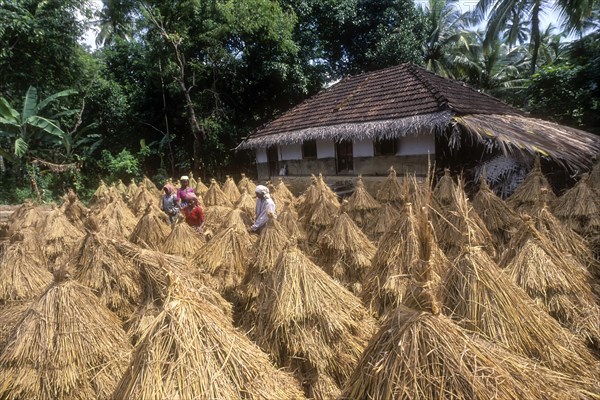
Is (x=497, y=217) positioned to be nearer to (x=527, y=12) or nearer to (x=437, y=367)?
(x=437, y=367)

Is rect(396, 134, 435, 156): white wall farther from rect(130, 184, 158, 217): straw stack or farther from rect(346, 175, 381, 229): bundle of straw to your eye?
rect(130, 184, 158, 217): straw stack

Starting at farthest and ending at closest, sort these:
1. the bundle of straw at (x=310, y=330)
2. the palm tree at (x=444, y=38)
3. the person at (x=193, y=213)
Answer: the palm tree at (x=444, y=38)
the person at (x=193, y=213)
the bundle of straw at (x=310, y=330)

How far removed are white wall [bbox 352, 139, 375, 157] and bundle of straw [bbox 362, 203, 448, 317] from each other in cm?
857

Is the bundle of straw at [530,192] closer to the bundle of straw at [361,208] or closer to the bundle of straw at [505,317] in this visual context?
the bundle of straw at [361,208]

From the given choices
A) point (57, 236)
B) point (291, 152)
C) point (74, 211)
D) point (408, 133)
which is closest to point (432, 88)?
point (408, 133)

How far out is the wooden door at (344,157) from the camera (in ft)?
44.7

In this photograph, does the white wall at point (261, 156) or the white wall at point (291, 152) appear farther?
the white wall at point (261, 156)

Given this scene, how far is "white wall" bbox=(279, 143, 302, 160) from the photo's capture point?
15328 millimetres

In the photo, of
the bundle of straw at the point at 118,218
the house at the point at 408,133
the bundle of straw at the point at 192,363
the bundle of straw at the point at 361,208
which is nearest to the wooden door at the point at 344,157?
the house at the point at 408,133

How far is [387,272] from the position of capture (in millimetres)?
4242

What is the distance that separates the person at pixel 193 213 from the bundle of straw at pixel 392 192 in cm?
356

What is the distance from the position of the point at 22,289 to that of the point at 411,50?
18.8 metres

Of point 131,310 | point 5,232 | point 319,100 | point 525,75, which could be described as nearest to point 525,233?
point 131,310

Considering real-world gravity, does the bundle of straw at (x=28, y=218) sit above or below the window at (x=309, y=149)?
below
